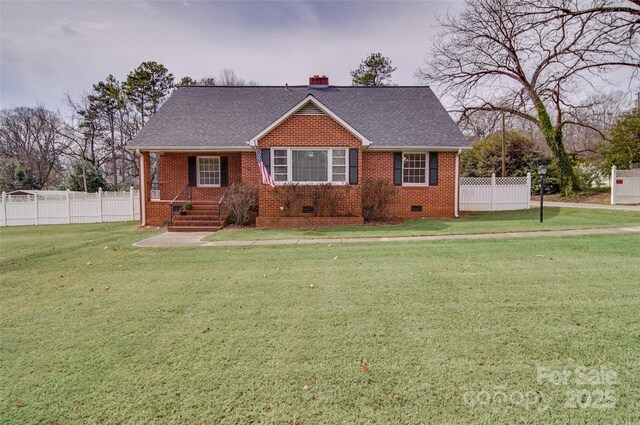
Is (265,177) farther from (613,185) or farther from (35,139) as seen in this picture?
(35,139)

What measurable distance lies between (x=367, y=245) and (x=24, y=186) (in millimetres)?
37246

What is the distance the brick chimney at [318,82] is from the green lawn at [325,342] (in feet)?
50.0

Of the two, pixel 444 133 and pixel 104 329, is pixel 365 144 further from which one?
pixel 104 329

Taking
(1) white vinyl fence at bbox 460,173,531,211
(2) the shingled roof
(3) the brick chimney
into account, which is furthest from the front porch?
(1) white vinyl fence at bbox 460,173,531,211

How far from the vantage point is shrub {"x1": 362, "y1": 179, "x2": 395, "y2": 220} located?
1309 centimetres

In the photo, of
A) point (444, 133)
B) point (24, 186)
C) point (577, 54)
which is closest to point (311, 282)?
point (444, 133)

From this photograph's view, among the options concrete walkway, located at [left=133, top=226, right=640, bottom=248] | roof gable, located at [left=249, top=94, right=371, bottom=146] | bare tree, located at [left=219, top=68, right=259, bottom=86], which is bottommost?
concrete walkway, located at [left=133, top=226, right=640, bottom=248]

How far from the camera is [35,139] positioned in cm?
4022

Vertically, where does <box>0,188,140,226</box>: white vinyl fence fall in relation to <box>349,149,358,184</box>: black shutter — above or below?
below

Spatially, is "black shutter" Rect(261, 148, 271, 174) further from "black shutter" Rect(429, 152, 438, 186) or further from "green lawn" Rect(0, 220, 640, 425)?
"black shutter" Rect(429, 152, 438, 186)

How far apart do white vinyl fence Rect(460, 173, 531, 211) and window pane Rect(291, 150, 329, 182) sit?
8487 millimetres

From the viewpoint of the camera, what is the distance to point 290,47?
60.9 feet

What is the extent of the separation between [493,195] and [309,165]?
34.5 ft

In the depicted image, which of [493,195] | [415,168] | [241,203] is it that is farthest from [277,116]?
[493,195]
